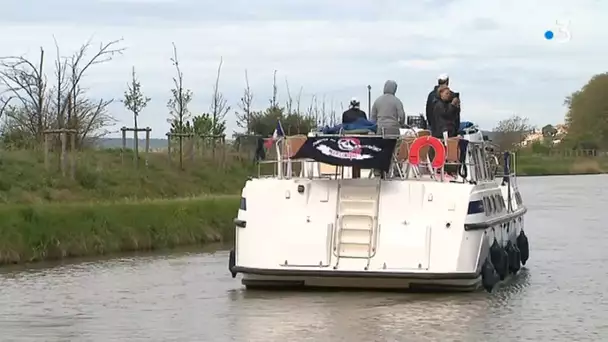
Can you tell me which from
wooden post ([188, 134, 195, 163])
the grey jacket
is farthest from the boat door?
wooden post ([188, 134, 195, 163])

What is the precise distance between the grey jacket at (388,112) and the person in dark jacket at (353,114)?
0.82 metres

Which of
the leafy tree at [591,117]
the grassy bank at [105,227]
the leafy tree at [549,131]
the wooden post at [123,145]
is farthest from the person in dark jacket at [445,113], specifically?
the leafy tree at [549,131]

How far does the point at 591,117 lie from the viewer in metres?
117

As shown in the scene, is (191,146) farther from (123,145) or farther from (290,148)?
(290,148)

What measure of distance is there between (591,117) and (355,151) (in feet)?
340

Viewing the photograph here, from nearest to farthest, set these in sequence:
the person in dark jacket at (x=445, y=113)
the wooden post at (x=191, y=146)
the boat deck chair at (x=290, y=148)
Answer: the boat deck chair at (x=290, y=148) < the person in dark jacket at (x=445, y=113) < the wooden post at (x=191, y=146)

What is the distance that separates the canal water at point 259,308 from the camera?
14.4 meters

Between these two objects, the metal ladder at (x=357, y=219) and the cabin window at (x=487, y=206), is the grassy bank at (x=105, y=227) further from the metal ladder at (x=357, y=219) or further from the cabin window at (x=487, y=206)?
the cabin window at (x=487, y=206)

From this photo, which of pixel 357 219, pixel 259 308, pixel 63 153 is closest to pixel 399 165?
pixel 357 219

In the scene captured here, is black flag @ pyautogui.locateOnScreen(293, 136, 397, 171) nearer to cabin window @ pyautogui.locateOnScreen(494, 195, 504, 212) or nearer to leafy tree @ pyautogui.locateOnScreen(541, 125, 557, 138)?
cabin window @ pyautogui.locateOnScreen(494, 195, 504, 212)

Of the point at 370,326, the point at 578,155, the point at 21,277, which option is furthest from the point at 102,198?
the point at 578,155

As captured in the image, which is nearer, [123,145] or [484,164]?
[484,164]

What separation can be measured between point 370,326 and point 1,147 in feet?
73.9

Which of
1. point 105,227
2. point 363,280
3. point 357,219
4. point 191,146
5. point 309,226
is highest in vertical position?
point 191,146
